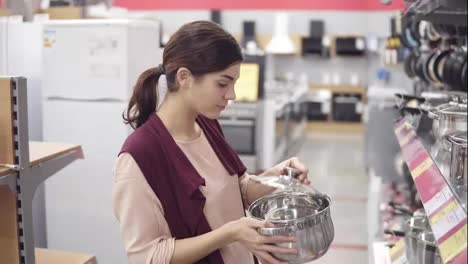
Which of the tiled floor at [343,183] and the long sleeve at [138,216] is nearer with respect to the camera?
the long sleeve at [138,216]

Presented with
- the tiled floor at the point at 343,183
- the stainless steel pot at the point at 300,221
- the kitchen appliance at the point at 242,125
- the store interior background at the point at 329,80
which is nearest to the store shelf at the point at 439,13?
the stainless steel pot at the point at 300,221

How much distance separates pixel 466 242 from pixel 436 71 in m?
1.87

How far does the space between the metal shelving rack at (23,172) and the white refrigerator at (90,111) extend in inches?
41.0

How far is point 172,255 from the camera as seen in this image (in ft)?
4.93

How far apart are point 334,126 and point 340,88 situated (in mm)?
796

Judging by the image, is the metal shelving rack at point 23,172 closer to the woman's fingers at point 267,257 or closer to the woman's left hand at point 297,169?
the woman's left hand at point 297,169

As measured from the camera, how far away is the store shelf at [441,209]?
1033mm

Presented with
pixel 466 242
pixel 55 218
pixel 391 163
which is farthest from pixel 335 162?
pixel 466 242

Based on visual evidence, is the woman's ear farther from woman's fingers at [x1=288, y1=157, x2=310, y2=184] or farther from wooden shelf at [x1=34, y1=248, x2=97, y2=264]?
wooden shelf at [x1=34, y1=248, x2=97, y2=264]

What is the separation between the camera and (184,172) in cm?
159

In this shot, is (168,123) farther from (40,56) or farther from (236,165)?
(40,56)

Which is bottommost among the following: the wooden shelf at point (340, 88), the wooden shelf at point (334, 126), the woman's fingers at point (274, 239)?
the wooden shelf at point (334, 126)

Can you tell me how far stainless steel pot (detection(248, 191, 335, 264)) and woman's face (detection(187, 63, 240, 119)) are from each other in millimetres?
330

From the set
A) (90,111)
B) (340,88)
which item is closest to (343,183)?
(90,111)
